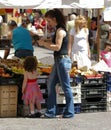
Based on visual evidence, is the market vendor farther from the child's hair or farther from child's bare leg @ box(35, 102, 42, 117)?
child's bare leg @ box(35, 102, 42, 117)

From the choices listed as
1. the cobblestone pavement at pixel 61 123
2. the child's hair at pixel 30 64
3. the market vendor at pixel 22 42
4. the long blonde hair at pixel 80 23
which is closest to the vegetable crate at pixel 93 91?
the cobblestone pavement at pixel 61 123

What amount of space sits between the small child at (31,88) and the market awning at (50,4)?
98 centimetres

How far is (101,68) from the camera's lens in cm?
959

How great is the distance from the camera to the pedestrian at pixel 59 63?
27.3ft

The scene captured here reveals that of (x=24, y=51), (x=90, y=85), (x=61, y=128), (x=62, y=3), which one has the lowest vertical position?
(x=61, y=128)

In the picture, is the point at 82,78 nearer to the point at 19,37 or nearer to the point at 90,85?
the point at 90,85

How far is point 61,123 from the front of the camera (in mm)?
8336

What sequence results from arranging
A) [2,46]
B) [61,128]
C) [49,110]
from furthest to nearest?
[2,46] < [49,110] < [61,128]

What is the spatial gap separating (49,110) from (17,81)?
0.80 meters

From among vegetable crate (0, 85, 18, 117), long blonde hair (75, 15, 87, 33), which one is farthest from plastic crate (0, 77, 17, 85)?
long blonde hair (75, 15, 87, 33)

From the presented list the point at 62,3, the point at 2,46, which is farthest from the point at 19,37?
the point at 2,46

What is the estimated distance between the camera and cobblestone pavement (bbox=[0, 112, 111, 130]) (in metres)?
8.04

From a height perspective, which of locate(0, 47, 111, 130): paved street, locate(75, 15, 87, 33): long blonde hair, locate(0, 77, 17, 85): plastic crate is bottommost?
locate(0, 47, 111, 130): paved street

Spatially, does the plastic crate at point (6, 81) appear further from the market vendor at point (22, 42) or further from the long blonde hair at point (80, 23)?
the long blonde hair at point (80, 23)
